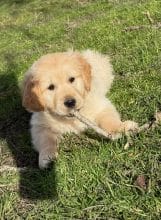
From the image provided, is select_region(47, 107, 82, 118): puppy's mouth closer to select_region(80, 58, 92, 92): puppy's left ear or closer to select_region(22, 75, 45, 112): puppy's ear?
select_region(22, 75, 45, 112): puppy's ear

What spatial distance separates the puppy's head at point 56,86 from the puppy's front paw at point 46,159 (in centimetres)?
37

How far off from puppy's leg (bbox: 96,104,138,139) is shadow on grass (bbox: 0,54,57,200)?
57 cm

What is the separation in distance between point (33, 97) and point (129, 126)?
789mm

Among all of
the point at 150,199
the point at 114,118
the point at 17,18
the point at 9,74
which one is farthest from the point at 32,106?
the point at 17,18

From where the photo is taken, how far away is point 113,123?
13.1 feet

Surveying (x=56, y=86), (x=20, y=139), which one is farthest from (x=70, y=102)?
(x=20, y=139)

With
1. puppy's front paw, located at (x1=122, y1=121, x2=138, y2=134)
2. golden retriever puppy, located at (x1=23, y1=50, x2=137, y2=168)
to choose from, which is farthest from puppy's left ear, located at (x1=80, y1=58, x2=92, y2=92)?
puppy's front paw, located at (x1=122, y1=121, x2=138, y2=134)

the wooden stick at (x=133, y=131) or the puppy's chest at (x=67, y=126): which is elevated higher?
the wooden stick at (x=133, y=131)

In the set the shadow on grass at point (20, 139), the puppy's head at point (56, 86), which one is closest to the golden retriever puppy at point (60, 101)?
the puppy's head at point (56, 86)

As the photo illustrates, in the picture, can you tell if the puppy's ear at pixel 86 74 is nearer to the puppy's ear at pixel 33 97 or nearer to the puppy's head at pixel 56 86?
the puppy's head at pixel 56 86

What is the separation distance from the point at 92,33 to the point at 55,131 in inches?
A: 96.1

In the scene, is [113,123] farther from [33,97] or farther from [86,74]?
[33,97]

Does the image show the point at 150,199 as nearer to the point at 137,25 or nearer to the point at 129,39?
the point at 129,39

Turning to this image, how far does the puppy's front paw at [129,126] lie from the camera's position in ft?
12.1
